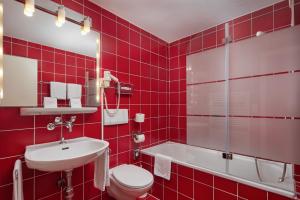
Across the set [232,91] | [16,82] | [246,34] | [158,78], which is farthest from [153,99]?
[16,82]

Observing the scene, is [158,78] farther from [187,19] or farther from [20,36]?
[20,36]

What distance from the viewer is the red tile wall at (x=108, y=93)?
1274mm

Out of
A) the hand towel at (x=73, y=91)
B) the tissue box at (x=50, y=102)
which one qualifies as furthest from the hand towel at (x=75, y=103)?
the tissue box at (x=50, y=102)

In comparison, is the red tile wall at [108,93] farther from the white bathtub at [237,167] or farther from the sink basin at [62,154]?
the white bathtub at [237,167]

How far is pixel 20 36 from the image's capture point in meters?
1.31

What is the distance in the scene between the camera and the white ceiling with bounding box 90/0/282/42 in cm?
182

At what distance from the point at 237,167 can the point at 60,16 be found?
2.41m

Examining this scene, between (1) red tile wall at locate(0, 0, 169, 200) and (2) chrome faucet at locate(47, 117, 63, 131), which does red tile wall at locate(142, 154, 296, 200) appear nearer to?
(1) red tile wall at locate(0, 0, 169, 200)

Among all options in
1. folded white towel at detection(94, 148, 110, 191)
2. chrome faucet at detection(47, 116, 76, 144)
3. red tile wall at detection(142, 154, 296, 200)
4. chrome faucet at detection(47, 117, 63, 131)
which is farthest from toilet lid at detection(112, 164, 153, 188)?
chrome faucet at detection(47, 117, 63, 131)

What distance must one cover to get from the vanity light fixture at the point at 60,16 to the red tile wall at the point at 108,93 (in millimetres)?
160

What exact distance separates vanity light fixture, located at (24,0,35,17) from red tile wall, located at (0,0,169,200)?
262mm

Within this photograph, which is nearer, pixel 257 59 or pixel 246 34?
pixel 257 59

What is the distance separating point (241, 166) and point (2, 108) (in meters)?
2.34

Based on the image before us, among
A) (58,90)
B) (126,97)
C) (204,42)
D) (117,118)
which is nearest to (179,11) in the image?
(204,42)
